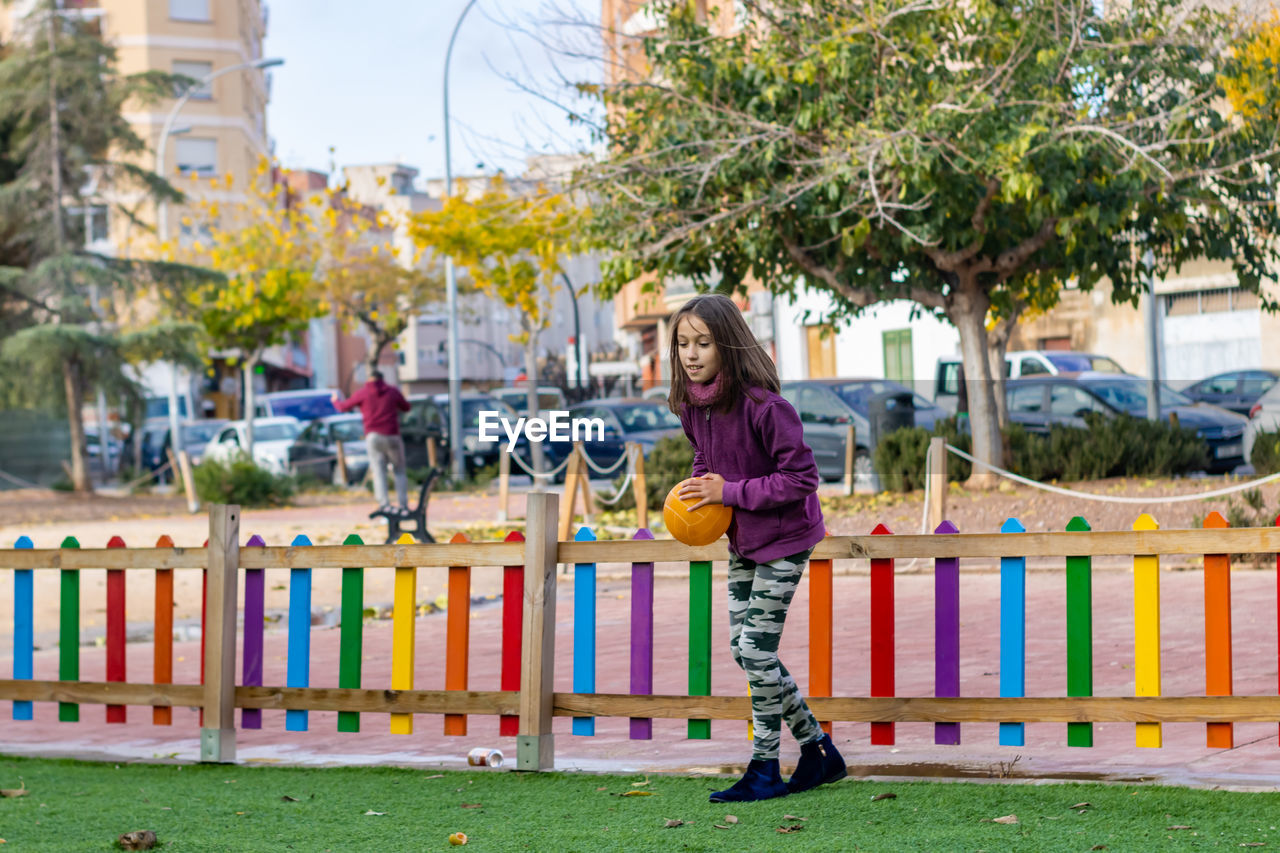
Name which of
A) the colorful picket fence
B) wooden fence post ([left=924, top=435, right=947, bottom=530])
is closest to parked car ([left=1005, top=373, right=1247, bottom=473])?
wooden fence post ([left=924, top=435, right=947, bottom=530])

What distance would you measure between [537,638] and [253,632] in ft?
4.55

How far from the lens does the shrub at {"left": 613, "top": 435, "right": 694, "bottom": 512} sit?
17688mm

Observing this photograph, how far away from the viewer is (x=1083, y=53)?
15.6m

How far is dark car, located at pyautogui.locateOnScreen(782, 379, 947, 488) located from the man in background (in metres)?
4.81

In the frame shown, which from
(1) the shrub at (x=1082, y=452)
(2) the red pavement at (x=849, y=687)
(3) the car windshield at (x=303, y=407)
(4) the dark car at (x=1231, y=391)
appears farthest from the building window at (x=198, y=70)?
(2) the red pavement at (x=849, y=687)

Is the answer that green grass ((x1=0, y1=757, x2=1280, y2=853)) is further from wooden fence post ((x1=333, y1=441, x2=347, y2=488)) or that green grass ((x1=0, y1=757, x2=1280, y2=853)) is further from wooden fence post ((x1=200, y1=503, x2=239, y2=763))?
wooden fence post ((x1=333, y1=441, x2=347, y2=488))

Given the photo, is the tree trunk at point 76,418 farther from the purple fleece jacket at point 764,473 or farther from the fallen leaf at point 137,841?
the purple fleece jacket at point 764,473

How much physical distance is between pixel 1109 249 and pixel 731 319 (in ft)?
47.0

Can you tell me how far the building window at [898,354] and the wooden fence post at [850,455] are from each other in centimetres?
1592

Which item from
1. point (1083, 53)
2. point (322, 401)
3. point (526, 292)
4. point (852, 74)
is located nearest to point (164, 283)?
point (526, 292)

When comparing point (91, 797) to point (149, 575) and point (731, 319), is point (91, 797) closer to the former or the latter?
point (731, 319)

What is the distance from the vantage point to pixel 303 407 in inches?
1598

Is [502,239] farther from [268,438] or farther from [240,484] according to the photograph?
[268,438]

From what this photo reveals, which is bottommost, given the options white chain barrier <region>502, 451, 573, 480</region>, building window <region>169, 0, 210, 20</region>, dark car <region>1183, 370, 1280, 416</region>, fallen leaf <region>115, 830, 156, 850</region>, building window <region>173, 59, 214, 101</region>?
fallen leaf <region>115, 830, 156, 850</region>
